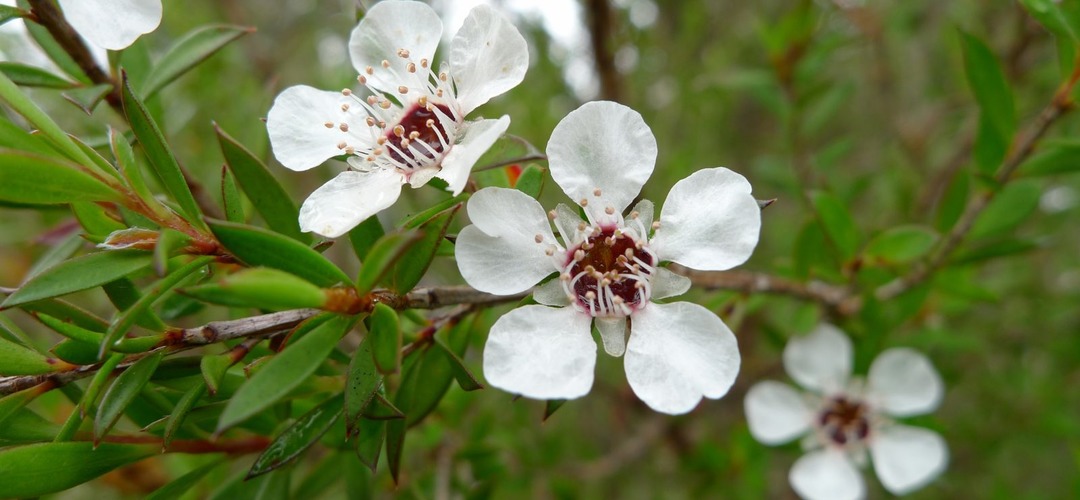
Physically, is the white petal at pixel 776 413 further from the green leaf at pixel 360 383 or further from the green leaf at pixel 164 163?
the green leaf at pixel 164 163

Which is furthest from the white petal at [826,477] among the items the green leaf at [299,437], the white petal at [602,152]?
the green leaf at [299,437]

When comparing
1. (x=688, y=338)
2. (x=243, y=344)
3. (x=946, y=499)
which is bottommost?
(x=946, y=499)

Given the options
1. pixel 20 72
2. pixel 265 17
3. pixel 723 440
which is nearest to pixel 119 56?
pixel 20 72

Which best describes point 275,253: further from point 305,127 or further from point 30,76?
point 30,76

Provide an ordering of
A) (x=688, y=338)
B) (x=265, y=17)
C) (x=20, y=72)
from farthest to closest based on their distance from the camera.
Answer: (x=265, y=17) < (x=20, y=72) < (x=688, y=338)

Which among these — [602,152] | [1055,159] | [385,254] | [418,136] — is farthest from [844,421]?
[385,254]

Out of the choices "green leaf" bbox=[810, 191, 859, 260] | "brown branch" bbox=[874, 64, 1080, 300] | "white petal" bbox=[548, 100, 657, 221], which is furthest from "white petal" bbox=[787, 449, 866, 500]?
"white petal" bbox=[548, 100, 657, 221]

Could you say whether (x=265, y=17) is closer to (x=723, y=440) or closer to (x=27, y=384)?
(x=723, y=440)
